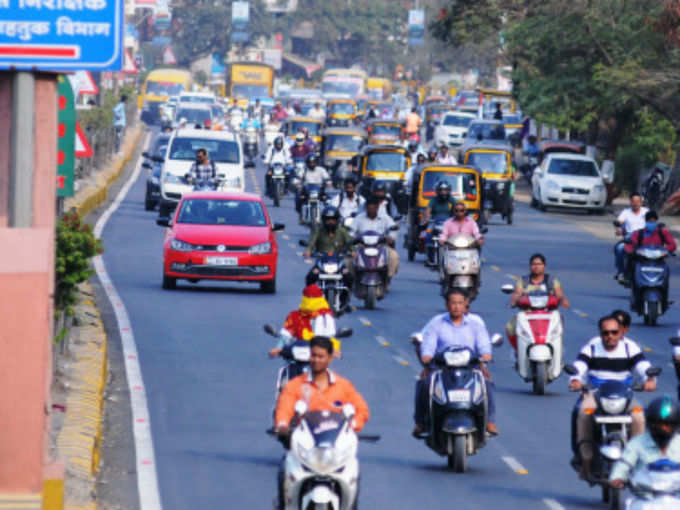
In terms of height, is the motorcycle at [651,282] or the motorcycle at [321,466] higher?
the motorcycle at [321,466]

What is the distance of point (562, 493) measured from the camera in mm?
13469

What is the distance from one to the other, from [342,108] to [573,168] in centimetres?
3995

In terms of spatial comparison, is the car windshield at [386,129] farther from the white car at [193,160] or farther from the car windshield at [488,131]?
the white car at [193,160]

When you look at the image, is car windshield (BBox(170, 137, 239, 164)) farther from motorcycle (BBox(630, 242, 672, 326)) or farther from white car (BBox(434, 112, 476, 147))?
white car (BBox(434, 112, 476, 147))

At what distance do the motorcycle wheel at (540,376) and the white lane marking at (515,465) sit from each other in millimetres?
3589

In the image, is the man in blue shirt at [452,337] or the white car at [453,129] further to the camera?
the white car at [453,129]

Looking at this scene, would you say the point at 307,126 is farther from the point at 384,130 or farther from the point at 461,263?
the point at 461,263

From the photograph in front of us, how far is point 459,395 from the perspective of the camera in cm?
1409

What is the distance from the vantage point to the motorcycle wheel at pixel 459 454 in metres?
14.1

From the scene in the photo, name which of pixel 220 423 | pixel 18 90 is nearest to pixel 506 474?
pixel 220 423

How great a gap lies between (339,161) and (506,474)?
1667 inches

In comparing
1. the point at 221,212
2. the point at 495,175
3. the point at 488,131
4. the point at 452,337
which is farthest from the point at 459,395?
the point at 488,131

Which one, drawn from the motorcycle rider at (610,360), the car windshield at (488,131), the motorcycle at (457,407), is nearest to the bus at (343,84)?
the car windshield at (488,131)

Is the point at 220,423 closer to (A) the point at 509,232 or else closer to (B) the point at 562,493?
(B) the point at 562,493
